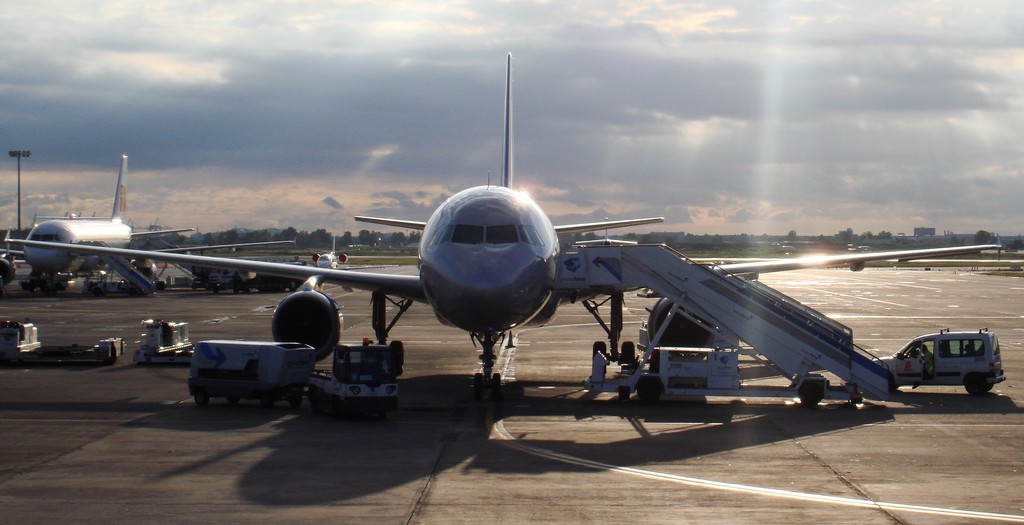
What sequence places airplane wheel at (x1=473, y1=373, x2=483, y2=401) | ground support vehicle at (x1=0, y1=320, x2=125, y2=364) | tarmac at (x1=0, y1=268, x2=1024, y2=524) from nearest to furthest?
tarmac at (x1=0, y1=268, x2=1024, y2=524)
airplane wheel at (x1=473, y1=373, x2=483, y2=401)
ground support vehicle at (x1=0, y1=320, x2=125, y2=364)

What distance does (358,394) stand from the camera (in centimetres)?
2148

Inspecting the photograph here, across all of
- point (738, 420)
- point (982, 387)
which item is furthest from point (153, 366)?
point (982, 387)

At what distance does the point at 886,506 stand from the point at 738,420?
24.9ft

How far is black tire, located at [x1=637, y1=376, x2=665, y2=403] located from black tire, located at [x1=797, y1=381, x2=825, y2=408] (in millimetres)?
3164

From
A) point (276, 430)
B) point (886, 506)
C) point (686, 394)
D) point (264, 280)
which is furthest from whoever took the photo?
point (264, 280)

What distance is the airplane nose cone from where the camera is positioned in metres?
21.1

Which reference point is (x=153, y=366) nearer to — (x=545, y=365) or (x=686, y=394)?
(x=545, y=365)

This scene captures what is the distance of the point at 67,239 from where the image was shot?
225ft

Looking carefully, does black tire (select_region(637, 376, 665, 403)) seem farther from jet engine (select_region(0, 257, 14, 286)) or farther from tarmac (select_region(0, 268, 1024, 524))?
jet engine (select_region(0, 257, 14, 286))

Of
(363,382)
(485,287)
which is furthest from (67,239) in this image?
(485,287)

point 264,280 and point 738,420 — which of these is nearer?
point 738,420

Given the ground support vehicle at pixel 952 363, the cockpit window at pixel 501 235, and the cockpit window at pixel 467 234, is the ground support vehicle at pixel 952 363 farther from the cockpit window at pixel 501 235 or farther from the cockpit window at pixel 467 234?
the cockpit window at pixel 467 234

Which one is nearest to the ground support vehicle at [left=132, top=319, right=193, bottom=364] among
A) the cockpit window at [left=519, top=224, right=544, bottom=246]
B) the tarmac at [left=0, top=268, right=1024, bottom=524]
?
the tarmac at [left=0, top=268, right=1024, bottom=524]

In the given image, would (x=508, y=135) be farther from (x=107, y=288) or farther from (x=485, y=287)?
(x=107, y=288)
